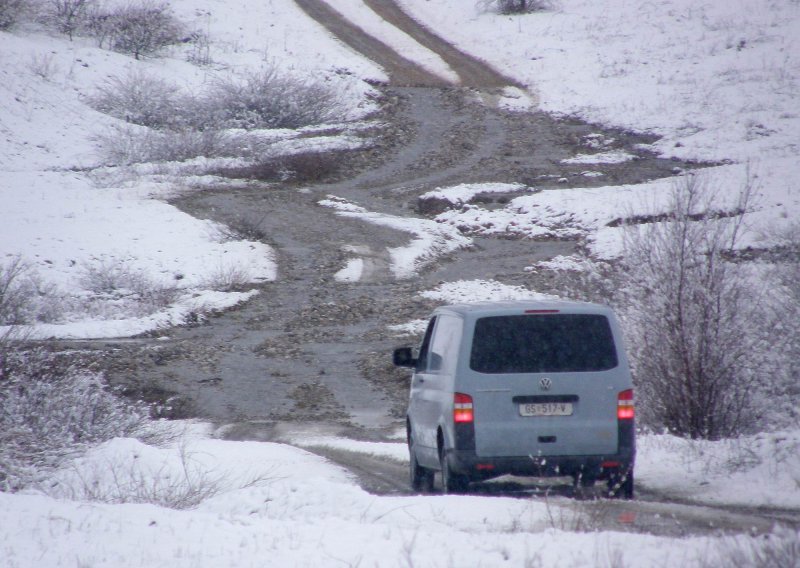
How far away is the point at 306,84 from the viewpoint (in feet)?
134

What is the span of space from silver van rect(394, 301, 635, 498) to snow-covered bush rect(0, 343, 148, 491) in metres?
3.94

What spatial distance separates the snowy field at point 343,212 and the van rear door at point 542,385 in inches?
23.7

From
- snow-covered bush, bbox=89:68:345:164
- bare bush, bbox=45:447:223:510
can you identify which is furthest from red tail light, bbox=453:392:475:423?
snow-covered bush, bbox=89:68:345:164

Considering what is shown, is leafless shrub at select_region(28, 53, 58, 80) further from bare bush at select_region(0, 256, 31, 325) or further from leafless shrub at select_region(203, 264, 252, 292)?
bare bush at select_region(0, 256, 31, 325)

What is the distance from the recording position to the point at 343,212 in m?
28.5

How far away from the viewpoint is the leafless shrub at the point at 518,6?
173ft

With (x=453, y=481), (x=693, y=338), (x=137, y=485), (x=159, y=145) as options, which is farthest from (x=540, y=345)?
(x=159, y=145)

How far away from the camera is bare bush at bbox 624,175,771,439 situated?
1096 cm

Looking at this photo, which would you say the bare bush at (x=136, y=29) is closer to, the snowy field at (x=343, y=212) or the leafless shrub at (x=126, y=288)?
the snowy field at (x=343, y=212)

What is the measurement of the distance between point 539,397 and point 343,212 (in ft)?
70.0

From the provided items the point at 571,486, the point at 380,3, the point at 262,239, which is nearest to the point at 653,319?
the point at 571,486

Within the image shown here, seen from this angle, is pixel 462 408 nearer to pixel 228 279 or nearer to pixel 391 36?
pixel 228 279

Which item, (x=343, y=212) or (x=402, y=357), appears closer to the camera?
(x=402, y=357)

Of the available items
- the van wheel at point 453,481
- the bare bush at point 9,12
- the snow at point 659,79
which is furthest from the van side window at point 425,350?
the bare bush at point 9,12
